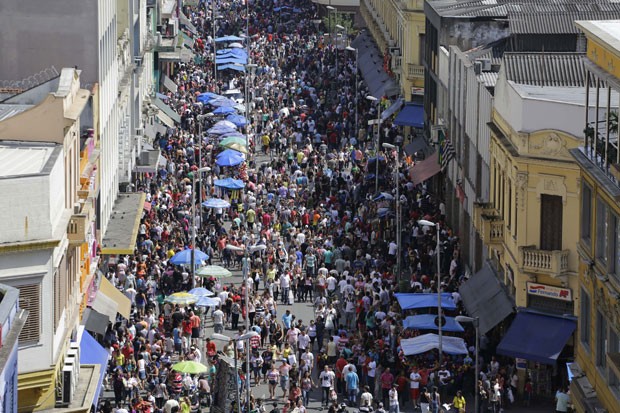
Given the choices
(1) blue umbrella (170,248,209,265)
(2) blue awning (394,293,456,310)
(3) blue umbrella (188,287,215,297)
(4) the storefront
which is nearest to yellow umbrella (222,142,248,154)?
(1) blue umbrella (170,248,209,265)

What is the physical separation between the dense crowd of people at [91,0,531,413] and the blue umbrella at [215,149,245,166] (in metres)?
0.48

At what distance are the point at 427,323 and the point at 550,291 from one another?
5228mm

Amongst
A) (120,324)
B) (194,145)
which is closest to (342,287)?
(120,324)

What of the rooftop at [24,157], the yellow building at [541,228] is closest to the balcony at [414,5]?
the yellow building at [541,228]

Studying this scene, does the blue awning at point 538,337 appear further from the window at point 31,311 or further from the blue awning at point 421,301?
the window at point 31,311

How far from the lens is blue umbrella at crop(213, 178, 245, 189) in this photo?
92250 mm

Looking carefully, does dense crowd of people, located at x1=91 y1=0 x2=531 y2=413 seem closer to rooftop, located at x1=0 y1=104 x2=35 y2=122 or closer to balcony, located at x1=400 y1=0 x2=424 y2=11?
balcony, located at x1=400 y1=0 x2=424 y2=11

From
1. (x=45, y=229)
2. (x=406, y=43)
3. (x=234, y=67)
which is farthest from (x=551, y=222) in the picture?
(x=234, y=67)

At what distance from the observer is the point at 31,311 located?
50.2m

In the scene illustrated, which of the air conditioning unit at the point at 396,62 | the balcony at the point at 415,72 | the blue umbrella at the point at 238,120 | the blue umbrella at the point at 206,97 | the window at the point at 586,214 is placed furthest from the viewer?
the blue umbrella at the point at 206,97

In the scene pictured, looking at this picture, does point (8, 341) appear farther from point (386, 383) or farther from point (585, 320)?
point (386, 383)

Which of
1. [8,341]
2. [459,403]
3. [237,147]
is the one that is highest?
[8,341]

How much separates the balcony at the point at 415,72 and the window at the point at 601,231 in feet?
198

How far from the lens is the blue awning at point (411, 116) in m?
101
